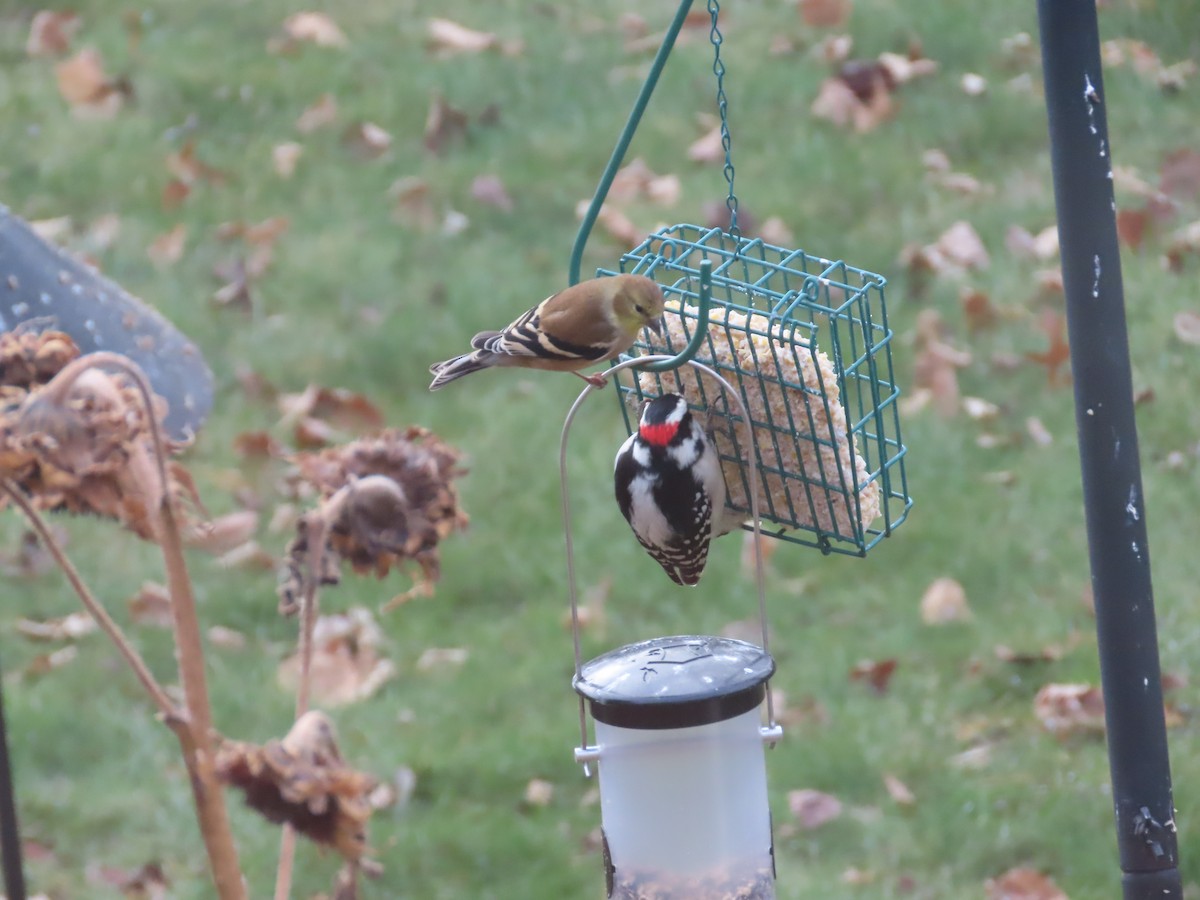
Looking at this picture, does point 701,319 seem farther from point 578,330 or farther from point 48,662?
point 48,662

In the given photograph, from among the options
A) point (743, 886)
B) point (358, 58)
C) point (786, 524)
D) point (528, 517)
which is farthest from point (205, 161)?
point (743, 886)

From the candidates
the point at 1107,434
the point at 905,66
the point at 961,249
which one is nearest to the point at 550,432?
the point at 961,249

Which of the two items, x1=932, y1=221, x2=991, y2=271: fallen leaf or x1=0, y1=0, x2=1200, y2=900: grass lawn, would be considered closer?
x1=0, y1=0, x2=1200, y2=900: grass lawn

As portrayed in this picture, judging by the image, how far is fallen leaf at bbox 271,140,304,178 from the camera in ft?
22.3

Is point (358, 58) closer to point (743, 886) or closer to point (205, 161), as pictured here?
point (205, 161)

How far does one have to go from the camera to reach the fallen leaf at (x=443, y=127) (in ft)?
22.6

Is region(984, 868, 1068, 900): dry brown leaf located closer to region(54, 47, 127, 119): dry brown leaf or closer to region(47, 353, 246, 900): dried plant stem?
region(47, 353, 246, 900): dried plant stem

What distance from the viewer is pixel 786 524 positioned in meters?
3.03

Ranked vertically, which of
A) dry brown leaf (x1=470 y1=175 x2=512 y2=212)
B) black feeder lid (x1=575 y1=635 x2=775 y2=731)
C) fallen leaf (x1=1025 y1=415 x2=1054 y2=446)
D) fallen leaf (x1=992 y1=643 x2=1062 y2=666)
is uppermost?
black feeder lid (x1=575 y1=635 x2=775 y2=731)

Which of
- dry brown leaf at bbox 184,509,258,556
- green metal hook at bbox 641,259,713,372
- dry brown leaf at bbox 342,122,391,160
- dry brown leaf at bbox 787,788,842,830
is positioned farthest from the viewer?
dry brown leaf at bbox 342,122,391,160

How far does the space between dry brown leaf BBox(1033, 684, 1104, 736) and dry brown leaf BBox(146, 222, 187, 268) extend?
377cm

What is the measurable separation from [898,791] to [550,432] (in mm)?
1898

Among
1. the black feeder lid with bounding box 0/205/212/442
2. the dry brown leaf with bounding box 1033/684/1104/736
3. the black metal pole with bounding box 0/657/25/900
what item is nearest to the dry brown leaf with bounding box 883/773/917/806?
the dry brown leaf with bounding box 1033/684/1104/736

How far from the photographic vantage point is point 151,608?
16.3 ft
